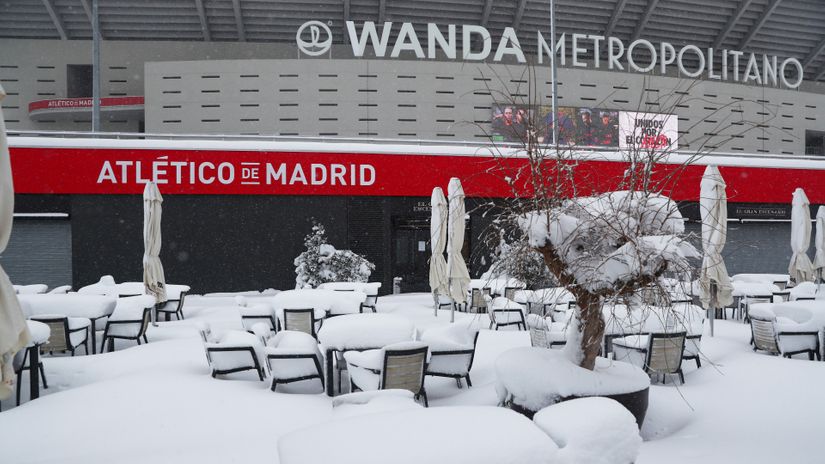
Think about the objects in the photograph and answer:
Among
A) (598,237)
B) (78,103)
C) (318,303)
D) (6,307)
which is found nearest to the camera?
(6,307)

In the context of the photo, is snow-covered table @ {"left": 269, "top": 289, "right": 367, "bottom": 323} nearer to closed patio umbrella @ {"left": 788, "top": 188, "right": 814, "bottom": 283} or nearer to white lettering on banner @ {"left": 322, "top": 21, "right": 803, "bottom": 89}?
closed patio umbrella @ {"left": 788, "top": 188, "right": 814, "bottom": 283}

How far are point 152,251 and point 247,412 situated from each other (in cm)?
680

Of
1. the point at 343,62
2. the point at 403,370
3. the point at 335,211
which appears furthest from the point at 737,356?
the point at 343,62

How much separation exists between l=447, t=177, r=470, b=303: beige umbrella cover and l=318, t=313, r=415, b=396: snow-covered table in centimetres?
433

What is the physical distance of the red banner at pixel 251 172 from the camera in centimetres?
1520

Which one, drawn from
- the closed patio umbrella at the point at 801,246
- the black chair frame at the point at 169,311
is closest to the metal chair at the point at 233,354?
the black chair frame at the point at 169,311

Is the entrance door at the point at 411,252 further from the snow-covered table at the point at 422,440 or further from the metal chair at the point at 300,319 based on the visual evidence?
the snow-covered table at the point at 422,440

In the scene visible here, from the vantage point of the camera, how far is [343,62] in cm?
2073

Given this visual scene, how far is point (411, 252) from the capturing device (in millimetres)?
18016

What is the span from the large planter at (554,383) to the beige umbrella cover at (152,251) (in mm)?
8077

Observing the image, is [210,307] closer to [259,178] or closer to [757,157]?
[259,178]

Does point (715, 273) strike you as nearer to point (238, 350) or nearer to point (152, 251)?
point (238, 350)

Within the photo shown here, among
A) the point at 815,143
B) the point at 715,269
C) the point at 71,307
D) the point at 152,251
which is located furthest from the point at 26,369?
the point at 815,143

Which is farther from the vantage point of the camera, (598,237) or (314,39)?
(314,39)
